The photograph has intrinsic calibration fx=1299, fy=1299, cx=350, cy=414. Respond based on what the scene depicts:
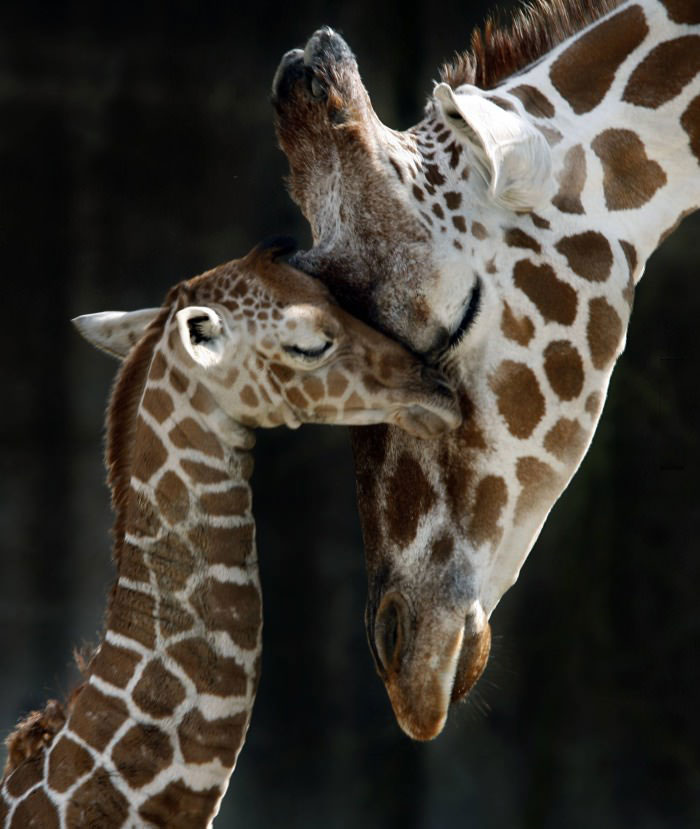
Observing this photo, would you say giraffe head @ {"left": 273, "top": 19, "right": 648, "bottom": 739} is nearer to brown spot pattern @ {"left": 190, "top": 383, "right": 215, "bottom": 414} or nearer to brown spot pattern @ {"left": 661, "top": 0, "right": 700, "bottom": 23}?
brown spot pattern @ {"left": 661, "top": 0, "right": 700, "bottom": 23}

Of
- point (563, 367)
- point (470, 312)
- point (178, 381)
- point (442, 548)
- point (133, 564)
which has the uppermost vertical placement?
point (470, 312)

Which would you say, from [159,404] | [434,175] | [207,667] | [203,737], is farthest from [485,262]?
[203,737]

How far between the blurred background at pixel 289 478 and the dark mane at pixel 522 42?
222 centimetres

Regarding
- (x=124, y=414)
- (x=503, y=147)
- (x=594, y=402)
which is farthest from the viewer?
(x=124, y=414)

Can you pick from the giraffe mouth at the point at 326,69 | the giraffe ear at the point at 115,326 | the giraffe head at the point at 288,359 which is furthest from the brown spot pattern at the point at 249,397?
the giraffe mouth at the point at 326,69

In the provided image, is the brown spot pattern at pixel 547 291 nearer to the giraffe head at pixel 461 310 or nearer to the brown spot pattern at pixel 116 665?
the giraffe head at pixel 461 310

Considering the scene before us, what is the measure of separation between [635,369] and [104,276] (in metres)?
2.00

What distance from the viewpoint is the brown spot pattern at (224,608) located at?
8.63 feet

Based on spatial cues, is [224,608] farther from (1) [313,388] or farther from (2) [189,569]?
(1) [313,388]

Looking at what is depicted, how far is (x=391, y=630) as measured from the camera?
2.60 m

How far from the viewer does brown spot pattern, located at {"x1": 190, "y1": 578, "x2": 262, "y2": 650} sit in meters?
2.63

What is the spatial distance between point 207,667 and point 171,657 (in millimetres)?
78

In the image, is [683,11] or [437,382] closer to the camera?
[437,382]

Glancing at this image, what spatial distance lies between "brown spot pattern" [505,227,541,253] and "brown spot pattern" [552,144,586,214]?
0.09m
